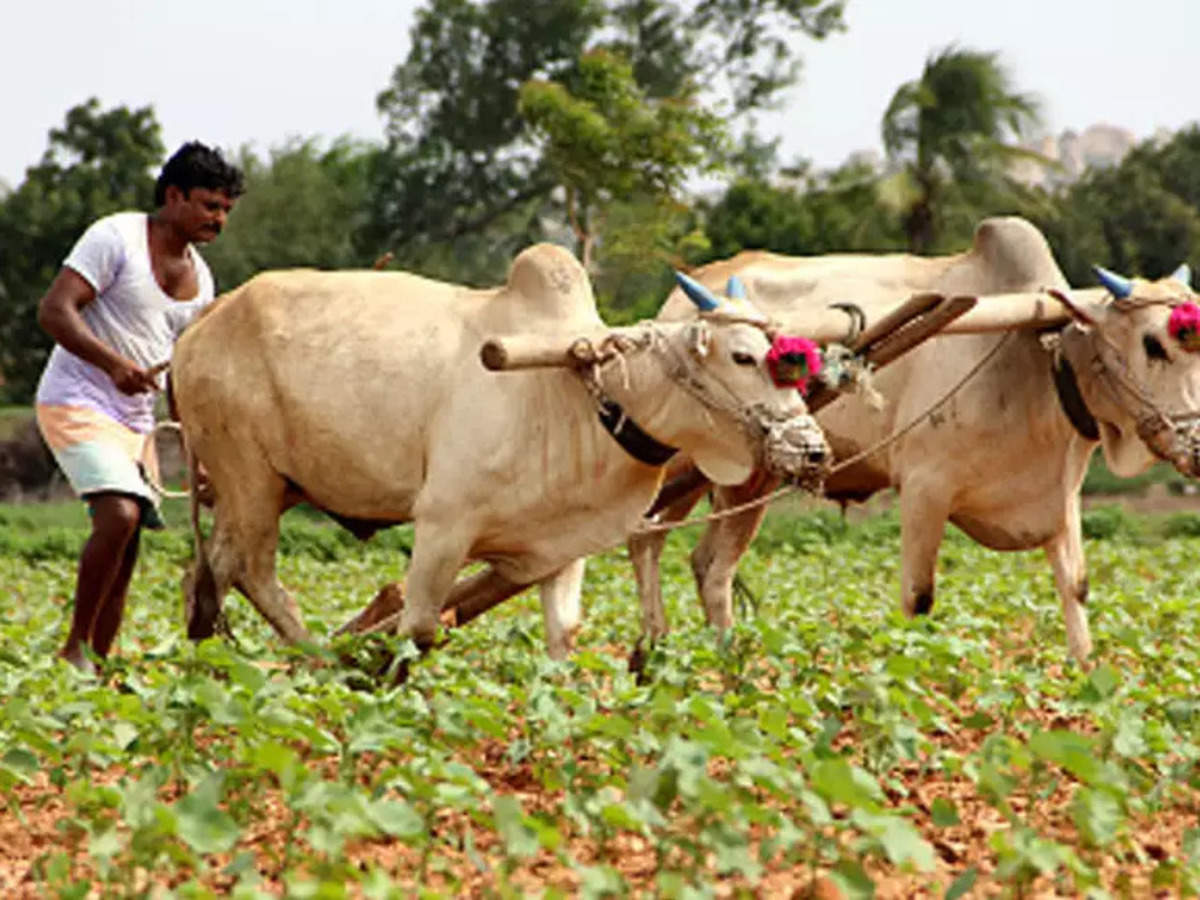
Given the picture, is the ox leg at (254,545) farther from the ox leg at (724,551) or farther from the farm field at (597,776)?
the ox leg at (724,551)

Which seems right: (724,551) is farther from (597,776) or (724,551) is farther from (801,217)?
(801,217)

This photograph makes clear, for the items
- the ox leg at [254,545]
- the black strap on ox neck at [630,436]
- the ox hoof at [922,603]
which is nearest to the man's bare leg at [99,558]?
the ox leg at [254,545]

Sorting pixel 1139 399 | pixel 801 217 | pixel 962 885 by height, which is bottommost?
Answer: pixel 962 885

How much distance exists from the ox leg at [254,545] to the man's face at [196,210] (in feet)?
2.50

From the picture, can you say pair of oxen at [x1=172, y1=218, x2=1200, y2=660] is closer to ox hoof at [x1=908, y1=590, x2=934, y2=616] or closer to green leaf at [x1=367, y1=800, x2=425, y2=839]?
ox hoof at [x1=908, y1=590, x2=934, y2=616]

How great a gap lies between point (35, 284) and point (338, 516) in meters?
30.4

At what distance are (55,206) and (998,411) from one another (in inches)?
1199

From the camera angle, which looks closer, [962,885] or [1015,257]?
[962,885]

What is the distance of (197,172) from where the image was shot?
6215 mm

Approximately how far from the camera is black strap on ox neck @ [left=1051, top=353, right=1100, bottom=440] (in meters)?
6.66

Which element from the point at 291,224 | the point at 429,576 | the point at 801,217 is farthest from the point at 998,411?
the point at 291,224

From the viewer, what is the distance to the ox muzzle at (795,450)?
520cm

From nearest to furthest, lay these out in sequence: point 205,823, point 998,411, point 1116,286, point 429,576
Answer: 1. point 205,823
2. point 429,576
3. point 1116,286
4. point 998,411

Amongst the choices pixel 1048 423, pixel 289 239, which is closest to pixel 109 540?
pixel 1048 423
